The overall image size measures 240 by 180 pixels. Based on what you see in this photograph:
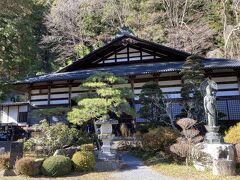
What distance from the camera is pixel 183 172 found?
30.3 feet

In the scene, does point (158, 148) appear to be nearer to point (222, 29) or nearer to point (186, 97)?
point (186, 97)

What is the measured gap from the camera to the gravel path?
8799 mm

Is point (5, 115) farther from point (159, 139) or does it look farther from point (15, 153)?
point (159, 139)

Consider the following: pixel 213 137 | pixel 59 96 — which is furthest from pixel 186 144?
pixel 59 96

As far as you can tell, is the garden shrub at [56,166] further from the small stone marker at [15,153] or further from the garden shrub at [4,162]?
the garden shrub at [4,162]

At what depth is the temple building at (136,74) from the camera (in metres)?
15.7

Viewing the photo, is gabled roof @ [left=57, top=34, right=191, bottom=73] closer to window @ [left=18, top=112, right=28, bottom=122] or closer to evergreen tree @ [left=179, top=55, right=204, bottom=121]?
evergreen tree @ [left=179, top=55, right=204, bottom=121]

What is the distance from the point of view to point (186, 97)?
554 inches

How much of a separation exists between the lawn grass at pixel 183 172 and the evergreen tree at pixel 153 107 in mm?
3916

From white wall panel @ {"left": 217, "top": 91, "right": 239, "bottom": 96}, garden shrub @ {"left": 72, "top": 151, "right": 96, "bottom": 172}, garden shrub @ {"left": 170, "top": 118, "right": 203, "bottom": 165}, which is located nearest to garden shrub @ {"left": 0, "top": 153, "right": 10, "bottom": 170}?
garden shrub @ {"left": 72, "top": 151, "right": 96, "bottom": 172}

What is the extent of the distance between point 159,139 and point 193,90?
3.87 m

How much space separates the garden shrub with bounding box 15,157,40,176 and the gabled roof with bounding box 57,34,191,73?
1076 centimetres

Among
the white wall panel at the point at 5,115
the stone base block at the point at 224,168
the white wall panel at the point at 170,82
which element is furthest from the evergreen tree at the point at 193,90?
the white wall panel at the point at 5,115

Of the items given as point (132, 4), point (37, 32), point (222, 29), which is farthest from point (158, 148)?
point (37, 32)
